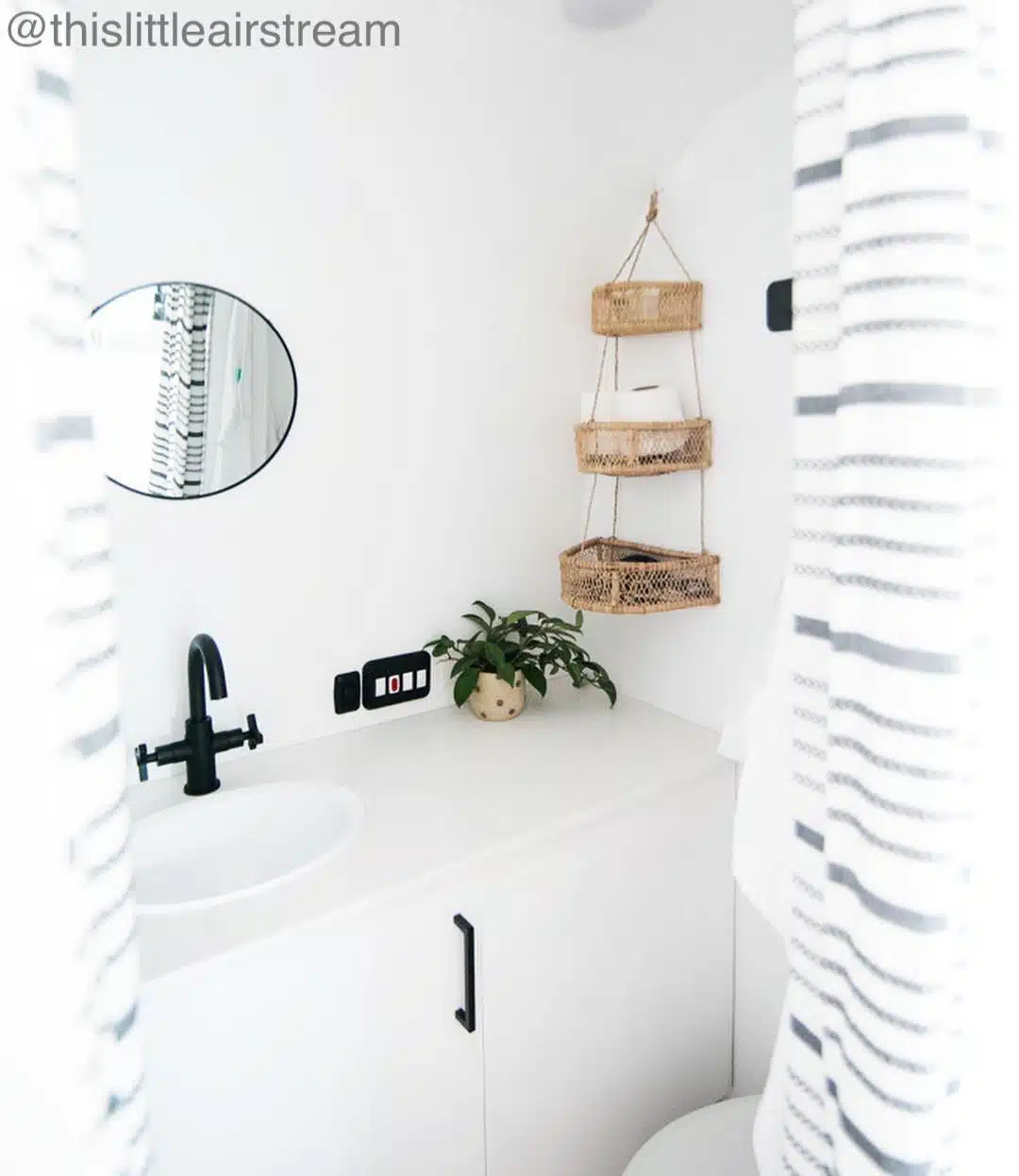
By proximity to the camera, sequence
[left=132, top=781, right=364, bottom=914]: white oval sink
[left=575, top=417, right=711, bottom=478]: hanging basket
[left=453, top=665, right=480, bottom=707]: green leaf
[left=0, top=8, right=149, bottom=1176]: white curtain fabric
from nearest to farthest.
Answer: [left=0, top=8, right=149, bottom=1176]: white curtain fabric → [left=132, top=781, right=364, bottom=914]: white oval sink → [left=575, top=417, right=711, bottom=478]: hanging basket → [left=453, top=665, right=480, bottom=707]: green leaf

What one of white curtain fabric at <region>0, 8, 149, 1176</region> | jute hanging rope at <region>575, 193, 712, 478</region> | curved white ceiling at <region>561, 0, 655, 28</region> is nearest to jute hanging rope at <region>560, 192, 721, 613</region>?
jute hanging rope at <region>575, 193, 712, 478</region>

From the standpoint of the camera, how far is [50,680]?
59 cm

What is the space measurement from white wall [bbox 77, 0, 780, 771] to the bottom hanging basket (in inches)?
9.0

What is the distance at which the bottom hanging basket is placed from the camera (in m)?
1.70

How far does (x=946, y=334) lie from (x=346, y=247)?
119cm

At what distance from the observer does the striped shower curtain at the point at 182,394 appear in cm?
147

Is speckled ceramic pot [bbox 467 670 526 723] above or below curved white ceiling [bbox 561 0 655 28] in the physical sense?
below

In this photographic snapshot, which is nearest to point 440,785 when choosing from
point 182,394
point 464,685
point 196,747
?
point 464,685

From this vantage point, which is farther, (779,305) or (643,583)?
(643,583)

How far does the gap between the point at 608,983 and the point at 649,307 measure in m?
1.20

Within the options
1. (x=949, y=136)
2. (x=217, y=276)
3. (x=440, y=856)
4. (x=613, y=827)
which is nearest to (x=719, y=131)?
(x=217, y=276)

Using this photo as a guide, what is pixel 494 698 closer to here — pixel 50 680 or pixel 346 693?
pixel 346 693

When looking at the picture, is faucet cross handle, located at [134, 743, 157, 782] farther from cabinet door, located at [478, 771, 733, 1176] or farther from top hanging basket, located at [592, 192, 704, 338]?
top hanging basket, located at [592, 192, 704, 338]

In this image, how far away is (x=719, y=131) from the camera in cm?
166
